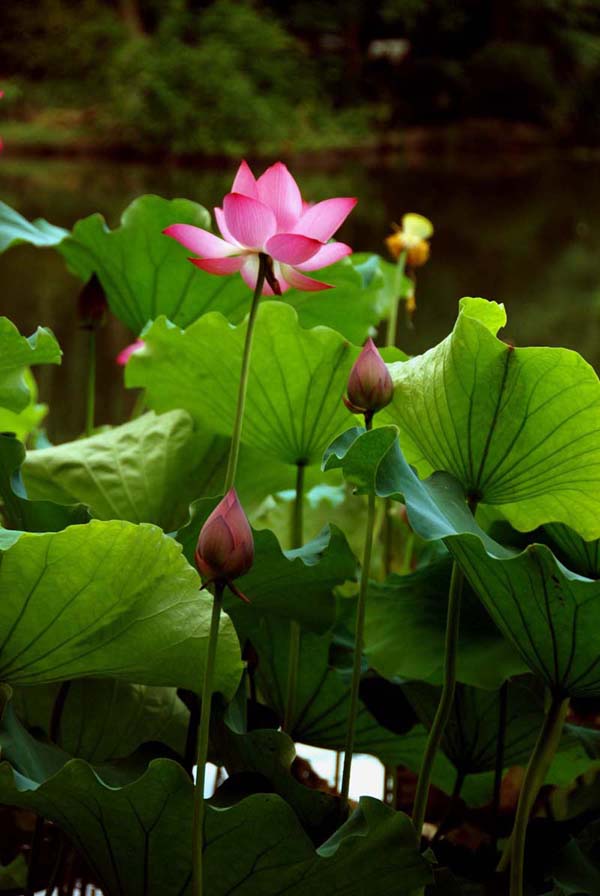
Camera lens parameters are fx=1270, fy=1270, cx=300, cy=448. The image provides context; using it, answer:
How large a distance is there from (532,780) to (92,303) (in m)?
0.48

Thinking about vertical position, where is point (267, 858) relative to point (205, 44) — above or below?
below

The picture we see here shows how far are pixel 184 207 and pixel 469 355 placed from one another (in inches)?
15.4

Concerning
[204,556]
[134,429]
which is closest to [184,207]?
[134,429]

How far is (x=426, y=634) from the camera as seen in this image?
0.66 meters

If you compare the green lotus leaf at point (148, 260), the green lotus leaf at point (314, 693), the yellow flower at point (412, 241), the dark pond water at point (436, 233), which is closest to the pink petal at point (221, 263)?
the green lotus leaf at point (314, 693)

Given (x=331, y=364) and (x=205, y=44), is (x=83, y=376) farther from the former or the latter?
(x=205, y=44)

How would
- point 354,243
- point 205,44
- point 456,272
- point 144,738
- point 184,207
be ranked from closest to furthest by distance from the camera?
point 144,738, point 184,207, point 456,272, point 354,243, point 205,44

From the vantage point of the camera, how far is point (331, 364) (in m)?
0.75

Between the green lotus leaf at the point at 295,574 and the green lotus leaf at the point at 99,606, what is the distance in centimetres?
7

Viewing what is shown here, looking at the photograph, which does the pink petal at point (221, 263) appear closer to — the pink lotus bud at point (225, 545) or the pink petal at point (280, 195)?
the pink petal at point (280, 195)

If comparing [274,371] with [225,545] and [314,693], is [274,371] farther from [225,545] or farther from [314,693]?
[225,545]

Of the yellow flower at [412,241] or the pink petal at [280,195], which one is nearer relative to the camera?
the pink petal at [280,195]

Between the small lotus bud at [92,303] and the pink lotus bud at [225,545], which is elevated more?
the small lotus bud at [92,303]

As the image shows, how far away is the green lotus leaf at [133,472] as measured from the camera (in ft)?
2.72
